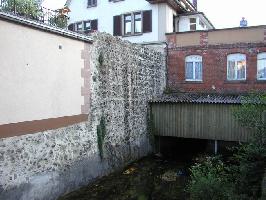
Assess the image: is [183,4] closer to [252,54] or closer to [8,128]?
[252,54]

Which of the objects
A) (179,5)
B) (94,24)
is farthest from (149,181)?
(94,24)

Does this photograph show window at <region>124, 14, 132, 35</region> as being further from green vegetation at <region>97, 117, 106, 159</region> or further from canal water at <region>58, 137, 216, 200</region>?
green vegetation at <region>97, 117, 106, 159</region>

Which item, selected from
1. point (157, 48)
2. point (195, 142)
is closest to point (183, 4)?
point (157, 48)

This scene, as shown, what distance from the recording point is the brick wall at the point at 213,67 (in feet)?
62.2

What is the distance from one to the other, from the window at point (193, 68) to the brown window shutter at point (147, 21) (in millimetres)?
3181

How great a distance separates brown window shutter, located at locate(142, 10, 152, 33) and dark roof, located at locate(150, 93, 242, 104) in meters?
4.51

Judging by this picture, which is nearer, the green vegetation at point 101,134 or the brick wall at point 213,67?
the green vegetation at point 101,134

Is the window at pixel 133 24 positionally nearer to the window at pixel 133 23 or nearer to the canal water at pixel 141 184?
the window at pixel 133 23

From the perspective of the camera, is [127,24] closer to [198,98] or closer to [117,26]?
[117,26]

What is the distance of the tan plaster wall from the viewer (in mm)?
10000

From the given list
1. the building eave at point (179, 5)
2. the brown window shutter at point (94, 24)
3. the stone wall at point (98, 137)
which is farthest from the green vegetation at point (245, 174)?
the brown window shutter at point (94, 24)

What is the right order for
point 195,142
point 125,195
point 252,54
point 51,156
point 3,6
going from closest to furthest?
1. point 3,6
2. point 51,156
3. point 125,195
4. point 252,54
5. point 195,142

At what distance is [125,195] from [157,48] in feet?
36.1

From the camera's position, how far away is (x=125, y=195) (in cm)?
1277
